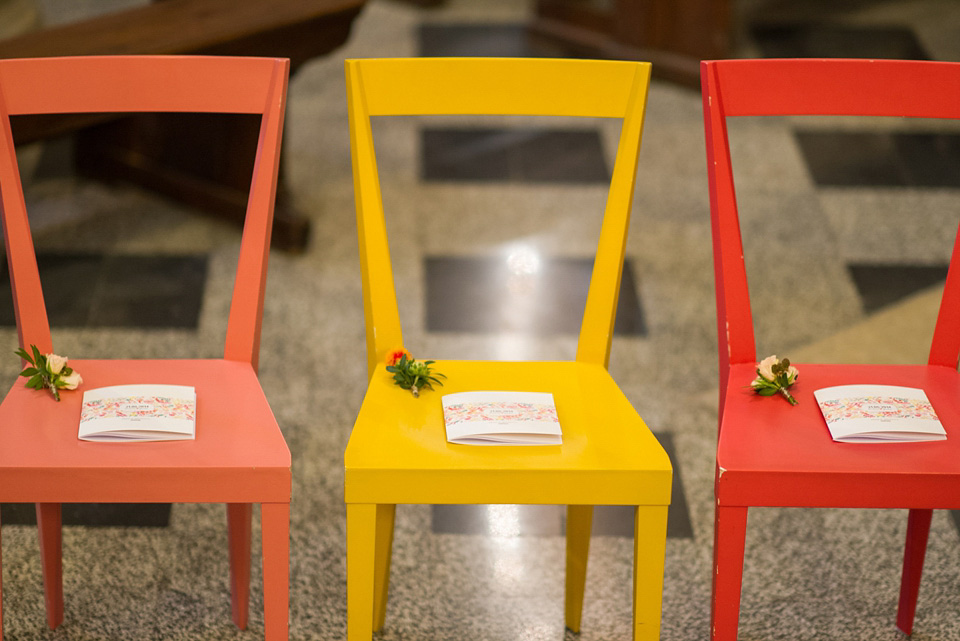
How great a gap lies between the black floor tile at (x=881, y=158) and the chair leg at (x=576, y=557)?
206cm

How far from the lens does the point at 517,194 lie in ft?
11.6

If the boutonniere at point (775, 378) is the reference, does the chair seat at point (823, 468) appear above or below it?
below

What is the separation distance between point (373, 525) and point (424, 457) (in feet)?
0.37

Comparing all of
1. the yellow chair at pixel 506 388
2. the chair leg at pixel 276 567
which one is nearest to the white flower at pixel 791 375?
the yellow chair at pixel 506 388

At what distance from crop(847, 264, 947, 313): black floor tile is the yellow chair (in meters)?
1.40

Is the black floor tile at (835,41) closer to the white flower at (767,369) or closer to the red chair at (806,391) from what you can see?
the red chair at (806,391)

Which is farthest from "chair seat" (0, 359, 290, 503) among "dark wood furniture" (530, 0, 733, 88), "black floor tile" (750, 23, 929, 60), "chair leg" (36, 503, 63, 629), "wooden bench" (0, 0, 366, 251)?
"black floor tile" (750, 23, 929, 60)

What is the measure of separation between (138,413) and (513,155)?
2.34 meters

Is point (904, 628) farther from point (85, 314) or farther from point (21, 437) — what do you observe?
point (85, 314)

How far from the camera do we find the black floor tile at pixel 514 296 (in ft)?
9.49

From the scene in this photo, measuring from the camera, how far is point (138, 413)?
1618 mm

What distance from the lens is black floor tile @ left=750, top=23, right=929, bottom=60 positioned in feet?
14.7

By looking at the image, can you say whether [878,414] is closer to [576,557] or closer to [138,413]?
[576,557]

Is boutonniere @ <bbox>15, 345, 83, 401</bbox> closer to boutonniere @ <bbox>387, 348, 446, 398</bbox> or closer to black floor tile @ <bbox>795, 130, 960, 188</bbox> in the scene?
boutonniere @ <bbox>387, 348, 446, 398</bbox>
